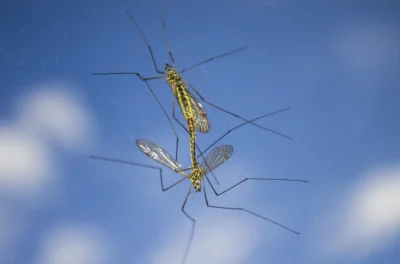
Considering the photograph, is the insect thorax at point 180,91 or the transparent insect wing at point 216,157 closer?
the insect thorax at point 180,91

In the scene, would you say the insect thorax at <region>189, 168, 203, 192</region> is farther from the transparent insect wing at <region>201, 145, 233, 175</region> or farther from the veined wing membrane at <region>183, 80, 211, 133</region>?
the veined wing membrane at <region>183, 80, 211, 133</region>

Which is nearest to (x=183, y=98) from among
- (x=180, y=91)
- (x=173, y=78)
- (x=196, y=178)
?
(x=180, y=91)

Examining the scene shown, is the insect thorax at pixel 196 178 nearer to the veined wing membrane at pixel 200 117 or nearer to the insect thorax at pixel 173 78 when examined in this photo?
the veined wing membrane at pixel 200 117

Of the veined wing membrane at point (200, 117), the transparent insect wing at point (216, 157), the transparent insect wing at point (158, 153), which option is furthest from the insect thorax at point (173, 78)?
the transparent insect wing at point (216, 157)

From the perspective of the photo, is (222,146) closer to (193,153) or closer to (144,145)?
(193,153)

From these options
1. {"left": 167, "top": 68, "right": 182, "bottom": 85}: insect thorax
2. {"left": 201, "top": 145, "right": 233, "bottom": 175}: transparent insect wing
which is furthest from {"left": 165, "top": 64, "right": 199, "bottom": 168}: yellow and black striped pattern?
{"left": 201, "top": 145, "right": 233, "bottom": 175}: transparent insect wing

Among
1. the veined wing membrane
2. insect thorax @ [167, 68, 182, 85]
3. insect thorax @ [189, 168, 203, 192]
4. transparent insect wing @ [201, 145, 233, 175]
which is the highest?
insect thorax @ [167, 68, 182, 85]
